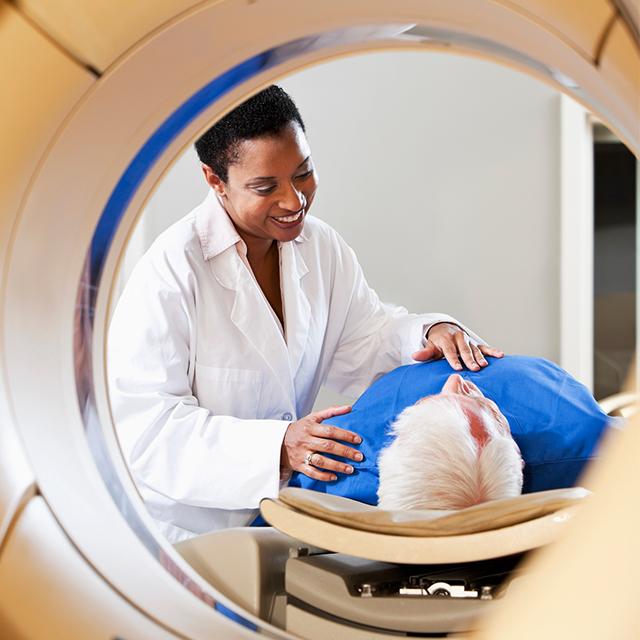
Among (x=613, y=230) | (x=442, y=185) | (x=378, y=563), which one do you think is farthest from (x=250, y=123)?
(x=613, y=230)

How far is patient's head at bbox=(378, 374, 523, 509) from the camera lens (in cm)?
85

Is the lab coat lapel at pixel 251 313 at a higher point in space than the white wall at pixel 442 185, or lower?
lower

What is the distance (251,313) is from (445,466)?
19.9 inches

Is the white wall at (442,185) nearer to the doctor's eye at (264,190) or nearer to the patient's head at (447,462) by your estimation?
the doctor's eye at (264,190)

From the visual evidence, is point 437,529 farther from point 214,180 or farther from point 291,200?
point 214,180

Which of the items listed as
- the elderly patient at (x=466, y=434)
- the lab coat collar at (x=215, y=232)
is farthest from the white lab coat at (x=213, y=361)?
the elderly patient at (x=466, y=434)

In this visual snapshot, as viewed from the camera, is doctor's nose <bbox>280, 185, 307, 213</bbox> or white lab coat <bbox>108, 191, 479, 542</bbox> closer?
white lab coat <bbox>108, 191, 479, 542</bbox>

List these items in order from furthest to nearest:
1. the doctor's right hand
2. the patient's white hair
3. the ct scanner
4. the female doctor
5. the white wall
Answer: the white wall
the female doctor
the doctor's right hand
the patient's white hair
the ct scanner

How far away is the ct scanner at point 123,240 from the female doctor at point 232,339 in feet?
1.46

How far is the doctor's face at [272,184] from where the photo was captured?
1.24 metres

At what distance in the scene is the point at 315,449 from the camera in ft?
3.33

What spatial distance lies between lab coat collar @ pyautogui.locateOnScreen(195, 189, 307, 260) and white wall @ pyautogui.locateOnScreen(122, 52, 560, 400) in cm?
137

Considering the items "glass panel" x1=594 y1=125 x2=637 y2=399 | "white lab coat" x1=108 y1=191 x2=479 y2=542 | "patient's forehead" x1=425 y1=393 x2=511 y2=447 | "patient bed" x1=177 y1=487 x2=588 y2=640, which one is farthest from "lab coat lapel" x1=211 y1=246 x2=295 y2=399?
"glass panel" x1=594 y1=125 x2=637 y2=399

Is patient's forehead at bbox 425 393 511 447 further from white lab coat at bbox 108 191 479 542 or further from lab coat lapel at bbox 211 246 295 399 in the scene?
lab coat lapel at bbox 211 246 295 399
